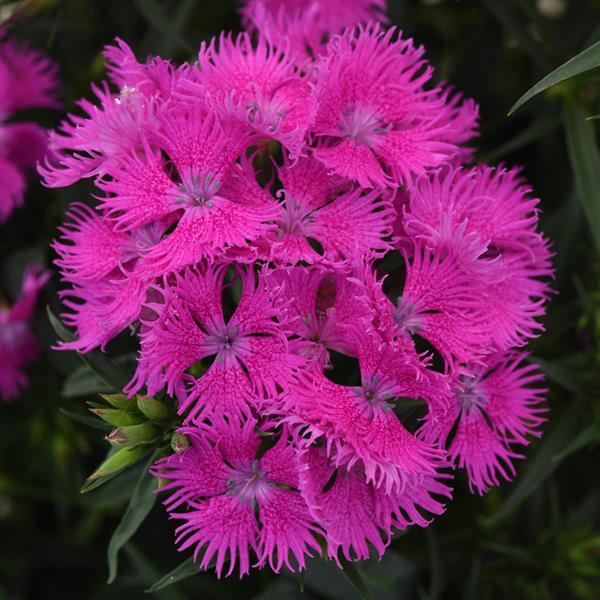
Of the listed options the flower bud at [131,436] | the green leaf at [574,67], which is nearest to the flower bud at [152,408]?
the flower bud at [131,436]

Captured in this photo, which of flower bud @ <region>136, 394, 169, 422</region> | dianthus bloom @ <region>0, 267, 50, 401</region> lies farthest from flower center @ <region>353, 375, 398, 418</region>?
dianthus bloom @ <region>0, 267, 50, 401</region>

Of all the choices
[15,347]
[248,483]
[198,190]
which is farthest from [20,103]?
[248,483]

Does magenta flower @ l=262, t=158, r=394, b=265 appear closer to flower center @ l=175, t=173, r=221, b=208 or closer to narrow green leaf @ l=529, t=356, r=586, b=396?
flower center @ l=175, t=173, r=221, b=208

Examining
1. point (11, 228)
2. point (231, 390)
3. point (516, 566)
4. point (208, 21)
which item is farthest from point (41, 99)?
point (516, 566)

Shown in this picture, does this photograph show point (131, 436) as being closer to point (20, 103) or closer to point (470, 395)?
point (470, 395)

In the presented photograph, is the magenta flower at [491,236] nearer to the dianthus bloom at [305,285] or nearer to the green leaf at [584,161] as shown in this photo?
the dianthus bloom at [305,285]
